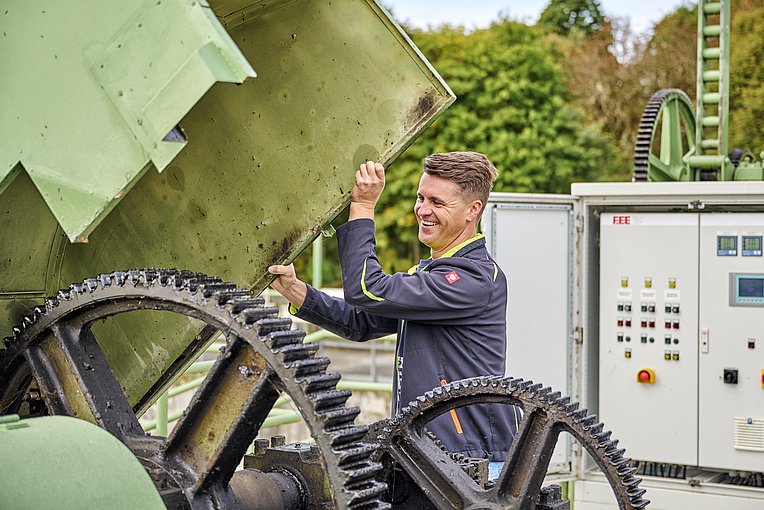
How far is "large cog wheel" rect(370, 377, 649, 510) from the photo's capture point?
3188 mm

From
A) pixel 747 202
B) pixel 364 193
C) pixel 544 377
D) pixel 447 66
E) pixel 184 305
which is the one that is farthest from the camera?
pixel 447 66

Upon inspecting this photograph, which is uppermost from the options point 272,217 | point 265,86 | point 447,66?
point 447,66

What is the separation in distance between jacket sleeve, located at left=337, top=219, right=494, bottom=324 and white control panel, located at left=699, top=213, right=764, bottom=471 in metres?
4.07

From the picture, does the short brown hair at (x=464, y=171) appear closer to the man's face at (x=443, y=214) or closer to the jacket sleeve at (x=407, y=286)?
the man's face at (x=443, y=214)

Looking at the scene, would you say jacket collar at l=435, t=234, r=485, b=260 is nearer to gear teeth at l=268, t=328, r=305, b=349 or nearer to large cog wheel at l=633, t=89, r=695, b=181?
gear teeth at l=268, t=328, r=305, b=349

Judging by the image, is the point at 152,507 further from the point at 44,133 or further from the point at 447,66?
the point at 447,66

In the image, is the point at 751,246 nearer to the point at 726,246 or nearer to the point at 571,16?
the point at 726,246

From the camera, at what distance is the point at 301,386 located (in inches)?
105

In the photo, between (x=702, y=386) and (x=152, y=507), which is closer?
(x=152, y=507)

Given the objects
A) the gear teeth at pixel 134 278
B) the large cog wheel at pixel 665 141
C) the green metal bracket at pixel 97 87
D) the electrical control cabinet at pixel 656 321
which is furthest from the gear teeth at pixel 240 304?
the large cog wheel at pixel 665 141

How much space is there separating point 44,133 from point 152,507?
99 centimetres

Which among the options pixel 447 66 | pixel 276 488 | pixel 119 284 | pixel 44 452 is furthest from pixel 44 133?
pixel 447 66

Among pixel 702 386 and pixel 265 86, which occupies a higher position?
pixel 265 86

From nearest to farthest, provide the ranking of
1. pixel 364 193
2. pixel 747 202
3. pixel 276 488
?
pixel 276 488
pixel 364 193
pixel 747 202
